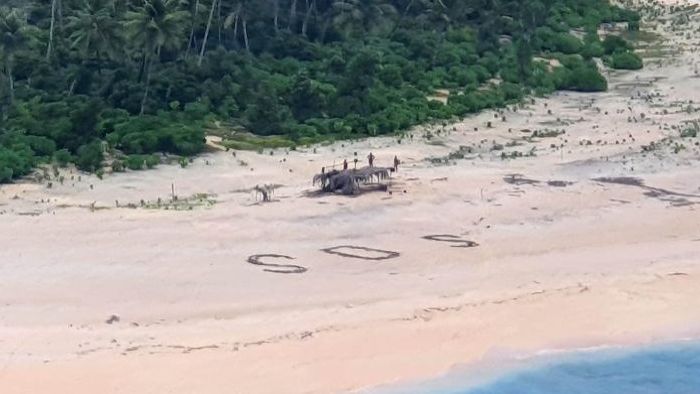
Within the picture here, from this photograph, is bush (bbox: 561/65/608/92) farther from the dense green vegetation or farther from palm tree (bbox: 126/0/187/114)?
palm tree (bbox: 126/0/187/114)

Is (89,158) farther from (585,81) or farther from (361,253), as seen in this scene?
(585,81)

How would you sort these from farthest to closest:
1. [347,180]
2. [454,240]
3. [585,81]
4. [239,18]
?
[239,18] → [585,81] → [347,180] → [454,240]

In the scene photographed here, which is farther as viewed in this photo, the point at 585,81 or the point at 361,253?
the point at 585,81

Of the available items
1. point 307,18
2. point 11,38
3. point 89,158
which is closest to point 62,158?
point 89,158

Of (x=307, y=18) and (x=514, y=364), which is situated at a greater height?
(x=307, y=18)

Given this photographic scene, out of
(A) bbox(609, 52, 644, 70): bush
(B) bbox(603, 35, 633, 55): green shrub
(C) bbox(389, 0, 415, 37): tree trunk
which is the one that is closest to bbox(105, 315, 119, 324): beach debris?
(C) bbox(389, 0, 415, 37): tree trunk

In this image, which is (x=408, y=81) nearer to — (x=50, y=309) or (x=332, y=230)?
(x=332, y=230)

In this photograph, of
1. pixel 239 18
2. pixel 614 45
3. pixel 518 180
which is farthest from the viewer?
pixel 614 45
